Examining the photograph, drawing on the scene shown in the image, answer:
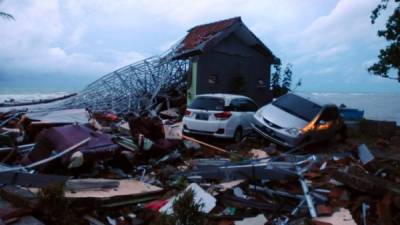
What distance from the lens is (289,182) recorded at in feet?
26.6

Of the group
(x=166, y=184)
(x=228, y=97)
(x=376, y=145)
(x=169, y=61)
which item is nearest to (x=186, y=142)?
(x=228, y=97)

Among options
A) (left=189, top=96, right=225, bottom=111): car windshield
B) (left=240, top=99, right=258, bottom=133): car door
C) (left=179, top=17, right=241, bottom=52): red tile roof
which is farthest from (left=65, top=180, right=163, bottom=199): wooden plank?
(left=179, top=17, right=241, bottom=52): red tile roof

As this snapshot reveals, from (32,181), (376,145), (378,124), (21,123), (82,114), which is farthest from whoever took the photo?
(82,114)

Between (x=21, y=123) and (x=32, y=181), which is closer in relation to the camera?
(x=32, y=181)

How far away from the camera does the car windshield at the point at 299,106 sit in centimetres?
1452

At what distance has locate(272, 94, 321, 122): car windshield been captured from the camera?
1452cm

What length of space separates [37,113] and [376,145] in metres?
17.4

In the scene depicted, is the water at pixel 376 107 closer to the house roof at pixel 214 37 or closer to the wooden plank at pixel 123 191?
the house roof at pixel 214 37

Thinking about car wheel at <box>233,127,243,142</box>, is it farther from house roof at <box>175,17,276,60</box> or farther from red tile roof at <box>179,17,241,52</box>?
red tile roof at <box>179,17,241,52</box>

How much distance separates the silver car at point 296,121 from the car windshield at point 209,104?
143 centimetres

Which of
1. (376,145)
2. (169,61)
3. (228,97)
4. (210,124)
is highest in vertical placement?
(169,61)

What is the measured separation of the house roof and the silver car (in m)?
7.69

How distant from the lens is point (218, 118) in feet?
45.8

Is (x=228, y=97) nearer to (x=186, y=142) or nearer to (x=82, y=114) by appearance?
(x=186, y=142)
